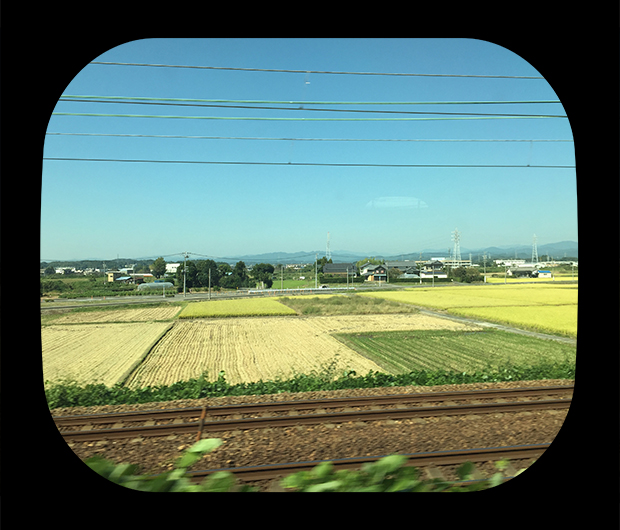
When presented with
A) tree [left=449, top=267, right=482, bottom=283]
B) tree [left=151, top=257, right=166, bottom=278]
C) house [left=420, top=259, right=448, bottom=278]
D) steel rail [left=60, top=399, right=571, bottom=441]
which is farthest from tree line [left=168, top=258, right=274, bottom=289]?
tree [left=449, top=267, right=482, bottom=283]

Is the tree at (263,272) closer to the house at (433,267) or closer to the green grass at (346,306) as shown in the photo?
the house at (433,267)

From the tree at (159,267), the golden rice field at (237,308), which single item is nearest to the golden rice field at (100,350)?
the tree at (159,267)

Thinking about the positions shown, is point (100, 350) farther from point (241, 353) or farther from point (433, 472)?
point (433, 472)

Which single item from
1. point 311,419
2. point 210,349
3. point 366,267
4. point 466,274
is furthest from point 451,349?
point 311,419

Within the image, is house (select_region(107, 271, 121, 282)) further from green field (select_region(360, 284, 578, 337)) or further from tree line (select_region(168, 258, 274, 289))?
green field (select_region(360, 284, 578, 337))
